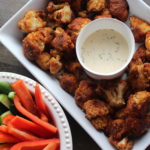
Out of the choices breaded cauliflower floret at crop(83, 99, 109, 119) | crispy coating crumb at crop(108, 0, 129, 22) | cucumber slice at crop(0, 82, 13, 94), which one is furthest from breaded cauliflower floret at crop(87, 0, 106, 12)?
cucumber slice at crop(0, 82, 13, 94)

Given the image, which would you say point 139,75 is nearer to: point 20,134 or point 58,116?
point 58,116

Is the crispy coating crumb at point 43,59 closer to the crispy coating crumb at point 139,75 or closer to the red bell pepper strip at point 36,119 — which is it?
the red bell pepper strip at point 36,119

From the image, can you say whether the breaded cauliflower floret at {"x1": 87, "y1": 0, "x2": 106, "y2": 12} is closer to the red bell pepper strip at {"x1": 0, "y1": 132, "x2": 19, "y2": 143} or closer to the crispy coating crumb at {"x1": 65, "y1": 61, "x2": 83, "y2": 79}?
the crispy coating crumb at {"x1": 65, "y1": 61, "x2": 83, "y2": 79}

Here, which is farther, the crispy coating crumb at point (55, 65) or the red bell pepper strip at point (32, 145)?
the crispy coating crumb at point (55, 65)

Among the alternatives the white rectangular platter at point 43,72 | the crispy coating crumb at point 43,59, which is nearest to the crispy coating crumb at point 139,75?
the white rectangular platter at point 43,72

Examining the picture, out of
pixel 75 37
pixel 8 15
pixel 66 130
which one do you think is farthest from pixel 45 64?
pixel 8 15

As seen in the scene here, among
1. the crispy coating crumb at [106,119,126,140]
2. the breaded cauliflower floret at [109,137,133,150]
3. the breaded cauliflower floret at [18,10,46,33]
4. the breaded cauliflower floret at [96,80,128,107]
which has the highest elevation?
the breaded cauliflower floret at [18,10,46,33]

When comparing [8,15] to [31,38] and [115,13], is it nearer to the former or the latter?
[31,38]
